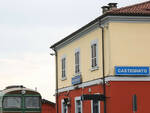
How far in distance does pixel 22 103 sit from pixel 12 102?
0.64 metres

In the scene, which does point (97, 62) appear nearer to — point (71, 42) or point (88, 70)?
point (88, 70)

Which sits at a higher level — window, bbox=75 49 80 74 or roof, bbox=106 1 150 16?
roof, bbox=106 1 150 16

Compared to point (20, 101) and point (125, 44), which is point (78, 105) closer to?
point (20, 101)

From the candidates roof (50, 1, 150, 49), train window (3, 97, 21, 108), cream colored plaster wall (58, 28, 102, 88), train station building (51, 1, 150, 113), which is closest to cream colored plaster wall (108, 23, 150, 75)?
train station building (51, 1, 150, 113)

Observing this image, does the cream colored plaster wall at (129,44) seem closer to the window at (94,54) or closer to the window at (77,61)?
the window at (94,54)

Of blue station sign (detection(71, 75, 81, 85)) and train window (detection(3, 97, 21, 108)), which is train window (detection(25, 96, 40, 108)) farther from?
blue station sign (detection(71, 75, 81, 85))

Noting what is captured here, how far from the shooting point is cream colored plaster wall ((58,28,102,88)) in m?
32.0

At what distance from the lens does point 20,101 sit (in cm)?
3412

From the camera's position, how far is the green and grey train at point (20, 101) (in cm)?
3369

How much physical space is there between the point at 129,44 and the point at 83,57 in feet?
18.4

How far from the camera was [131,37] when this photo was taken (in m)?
29.8

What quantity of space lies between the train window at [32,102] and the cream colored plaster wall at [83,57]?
130 inches

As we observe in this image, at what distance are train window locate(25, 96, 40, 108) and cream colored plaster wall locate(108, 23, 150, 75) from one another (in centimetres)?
711

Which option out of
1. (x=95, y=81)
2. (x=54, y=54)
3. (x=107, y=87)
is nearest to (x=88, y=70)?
(x=95, y=81)
